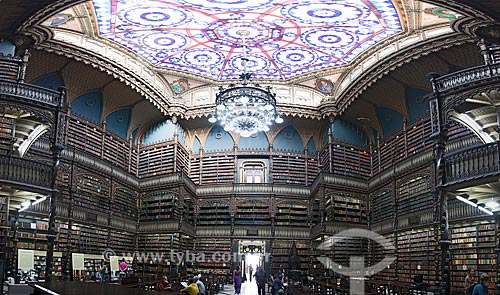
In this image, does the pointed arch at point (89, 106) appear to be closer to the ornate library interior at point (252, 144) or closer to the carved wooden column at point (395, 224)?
the ornate library interior at point (252, 144)

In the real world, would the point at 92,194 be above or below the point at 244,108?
below

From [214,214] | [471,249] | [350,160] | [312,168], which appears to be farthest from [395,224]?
[214,214]

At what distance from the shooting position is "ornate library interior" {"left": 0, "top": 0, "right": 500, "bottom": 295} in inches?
484

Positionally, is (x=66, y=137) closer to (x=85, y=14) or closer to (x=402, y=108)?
(x=85, y=14)

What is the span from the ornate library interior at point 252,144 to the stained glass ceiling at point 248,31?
0.09 metres

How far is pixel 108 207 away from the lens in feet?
63.2

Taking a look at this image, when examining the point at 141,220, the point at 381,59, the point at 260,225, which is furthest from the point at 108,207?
the point at 381,59

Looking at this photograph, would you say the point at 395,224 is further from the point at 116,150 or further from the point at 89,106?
the point at 89,106

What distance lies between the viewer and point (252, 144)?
23.4m

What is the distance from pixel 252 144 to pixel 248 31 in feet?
23.1

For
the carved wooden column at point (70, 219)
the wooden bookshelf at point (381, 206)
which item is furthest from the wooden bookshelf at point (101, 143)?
the wooden bookshelf at point (381, 206)

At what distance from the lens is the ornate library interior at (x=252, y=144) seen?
12305mm

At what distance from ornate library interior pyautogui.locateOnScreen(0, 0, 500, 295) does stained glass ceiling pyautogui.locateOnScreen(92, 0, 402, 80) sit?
9cm

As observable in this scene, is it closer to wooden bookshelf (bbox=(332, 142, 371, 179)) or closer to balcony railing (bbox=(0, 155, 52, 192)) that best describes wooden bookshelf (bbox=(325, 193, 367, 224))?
wooden bookshelf (bbox=(332, 142, 371, 179))
